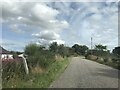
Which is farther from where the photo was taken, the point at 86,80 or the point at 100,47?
the point at 100,47

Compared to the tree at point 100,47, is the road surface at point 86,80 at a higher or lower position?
lower

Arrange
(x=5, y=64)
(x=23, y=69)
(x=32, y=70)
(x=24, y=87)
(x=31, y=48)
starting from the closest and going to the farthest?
(x=24, y=87)
(x=5, y=64)
(x=23, y=69)
(x=32, y=70)
(x=31, y=48)

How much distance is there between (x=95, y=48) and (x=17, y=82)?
83.3m

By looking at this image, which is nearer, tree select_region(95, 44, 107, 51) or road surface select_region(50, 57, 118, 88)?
road surface select_region(50, 57, 118, 88)

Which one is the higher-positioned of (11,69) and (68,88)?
(11,69)

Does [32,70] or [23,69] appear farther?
[32,70]

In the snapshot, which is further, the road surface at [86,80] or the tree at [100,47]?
the tree at [100,47]

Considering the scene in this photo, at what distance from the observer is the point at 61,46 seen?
87.7m

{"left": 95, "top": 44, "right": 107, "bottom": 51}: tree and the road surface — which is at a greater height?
{"left": 95, "top": 44, "right": 107, "bottom": 51}: tree

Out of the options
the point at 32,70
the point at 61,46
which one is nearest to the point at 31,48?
the point at 32,70

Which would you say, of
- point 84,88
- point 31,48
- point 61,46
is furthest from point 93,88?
point 61,46

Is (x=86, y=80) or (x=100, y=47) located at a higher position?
(x=100, y=47)

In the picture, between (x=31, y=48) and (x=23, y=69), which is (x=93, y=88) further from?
(x=31, y=48)

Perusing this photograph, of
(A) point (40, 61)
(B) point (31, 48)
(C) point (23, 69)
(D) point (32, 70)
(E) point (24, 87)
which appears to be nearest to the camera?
(E) point (24, 87)
